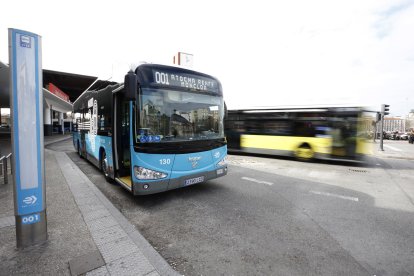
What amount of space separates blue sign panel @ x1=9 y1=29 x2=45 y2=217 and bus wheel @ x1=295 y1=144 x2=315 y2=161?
34.8 feet

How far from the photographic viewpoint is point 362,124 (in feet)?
32.7

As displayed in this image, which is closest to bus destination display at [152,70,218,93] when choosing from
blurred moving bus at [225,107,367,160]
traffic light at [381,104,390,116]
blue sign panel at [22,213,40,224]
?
blue sign panel at [22,213,40,224]

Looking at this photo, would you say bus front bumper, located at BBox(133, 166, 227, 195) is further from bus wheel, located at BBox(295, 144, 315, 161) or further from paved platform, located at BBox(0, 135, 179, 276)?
bus wheel, located at BBox(295, 144, 315, 161)

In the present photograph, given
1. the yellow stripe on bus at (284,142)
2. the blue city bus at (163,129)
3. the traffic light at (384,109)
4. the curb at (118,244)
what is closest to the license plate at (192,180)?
the blue city bus at (163,129)

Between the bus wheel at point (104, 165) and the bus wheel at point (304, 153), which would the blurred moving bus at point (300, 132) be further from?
the bus wheel at point (104, 165)

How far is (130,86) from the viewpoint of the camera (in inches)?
166

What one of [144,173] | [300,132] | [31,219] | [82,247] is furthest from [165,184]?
[300,132]

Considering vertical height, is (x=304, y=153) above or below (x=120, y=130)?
below

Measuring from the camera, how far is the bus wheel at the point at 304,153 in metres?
10.8

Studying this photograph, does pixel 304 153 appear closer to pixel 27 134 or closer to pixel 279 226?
pixel 279 226

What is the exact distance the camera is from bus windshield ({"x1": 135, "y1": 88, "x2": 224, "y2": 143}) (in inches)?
175

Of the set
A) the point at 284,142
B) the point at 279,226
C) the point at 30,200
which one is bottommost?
the point at 279,226

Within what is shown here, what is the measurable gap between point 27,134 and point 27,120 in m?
0.18

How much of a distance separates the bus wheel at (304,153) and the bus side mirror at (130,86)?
9.27 meters
